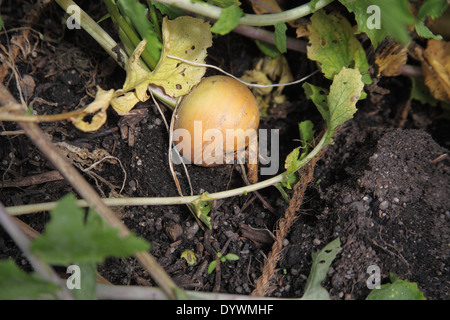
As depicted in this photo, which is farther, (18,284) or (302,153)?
(302,153)

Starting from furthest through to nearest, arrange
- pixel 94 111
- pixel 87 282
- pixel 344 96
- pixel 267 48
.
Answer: pixel 267 48, pixel 344 96, pixel 94 111, pixel 87 282

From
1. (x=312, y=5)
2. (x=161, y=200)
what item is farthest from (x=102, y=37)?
(x=312, y=5)

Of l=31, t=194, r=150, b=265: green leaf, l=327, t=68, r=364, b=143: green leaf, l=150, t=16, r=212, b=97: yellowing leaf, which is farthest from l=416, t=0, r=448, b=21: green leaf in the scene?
l=31, t=194, r=150, b=265: green leaf

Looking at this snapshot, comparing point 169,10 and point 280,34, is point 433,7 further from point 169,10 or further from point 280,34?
point 169,10

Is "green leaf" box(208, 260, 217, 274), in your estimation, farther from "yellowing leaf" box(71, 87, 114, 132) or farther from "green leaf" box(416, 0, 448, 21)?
"green leaf" box(416, 0, 448, 21)

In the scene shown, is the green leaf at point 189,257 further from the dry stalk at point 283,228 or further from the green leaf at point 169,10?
the green leaf at point 169,10

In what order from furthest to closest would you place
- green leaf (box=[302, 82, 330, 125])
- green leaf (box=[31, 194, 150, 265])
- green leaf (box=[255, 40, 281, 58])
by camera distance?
1. green leaf (box=[255, 40, 281, 58])
2. green leaf (box=[302, 82, 330, 125])
3. green leaf (box=[31, 194, 150, 265])
